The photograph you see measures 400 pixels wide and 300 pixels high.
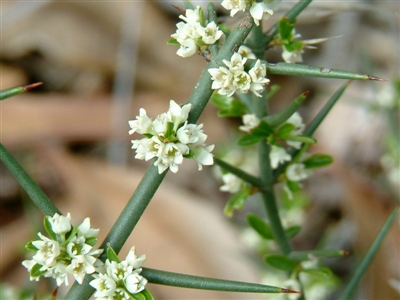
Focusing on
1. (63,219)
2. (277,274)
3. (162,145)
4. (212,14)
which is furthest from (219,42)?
(277,274)

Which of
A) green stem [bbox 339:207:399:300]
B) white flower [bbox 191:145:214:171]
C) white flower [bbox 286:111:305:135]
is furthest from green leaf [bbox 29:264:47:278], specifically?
green stem [bbox 339:207:399:300]

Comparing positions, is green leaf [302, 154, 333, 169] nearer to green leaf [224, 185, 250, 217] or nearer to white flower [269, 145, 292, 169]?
white flower [269, 145, 292, 169]

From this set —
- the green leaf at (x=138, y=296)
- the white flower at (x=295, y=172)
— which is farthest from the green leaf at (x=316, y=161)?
the green leaf at (x=138, y=296)

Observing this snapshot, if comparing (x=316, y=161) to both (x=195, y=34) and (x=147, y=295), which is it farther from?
(x=147, y=295)

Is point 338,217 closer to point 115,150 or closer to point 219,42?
point 115,150

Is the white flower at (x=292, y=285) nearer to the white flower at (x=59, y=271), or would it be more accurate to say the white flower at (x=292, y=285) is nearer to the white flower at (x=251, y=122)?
the white flower at (x=251, y=122)

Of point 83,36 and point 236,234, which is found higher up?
point 83,36
